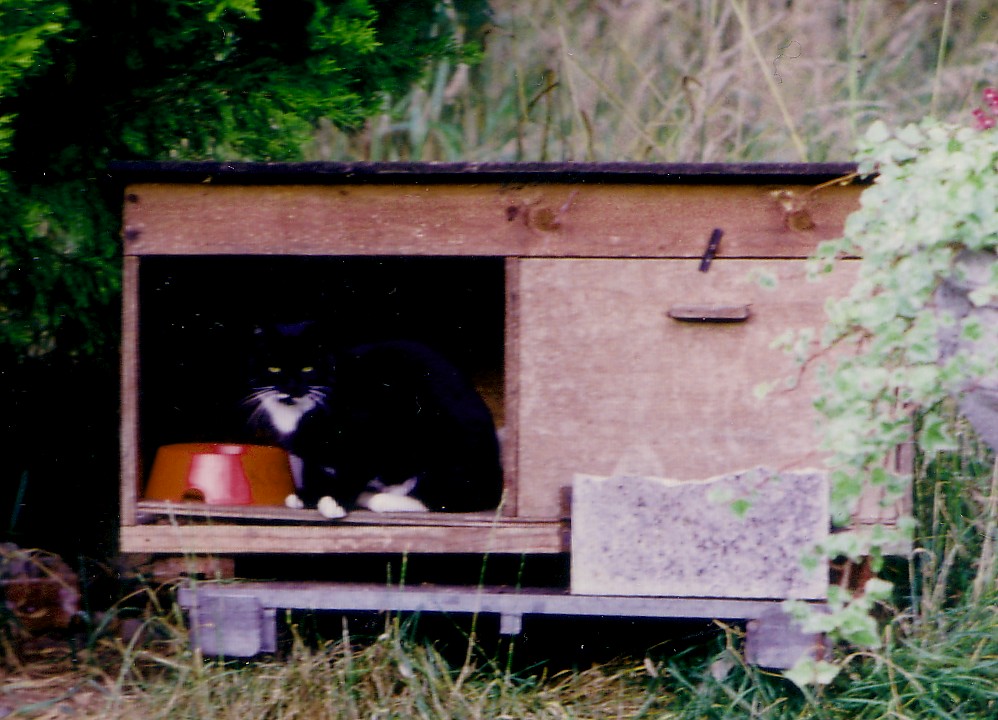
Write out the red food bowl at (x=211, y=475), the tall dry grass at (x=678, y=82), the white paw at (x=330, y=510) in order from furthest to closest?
the tall dry grass at (x=678, y=82) < the red food bowl at (x=211, y=475) < the white paw at (x=330, y=510)

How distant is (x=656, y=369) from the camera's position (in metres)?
2.00

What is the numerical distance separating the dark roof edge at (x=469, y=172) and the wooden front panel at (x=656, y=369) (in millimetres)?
156

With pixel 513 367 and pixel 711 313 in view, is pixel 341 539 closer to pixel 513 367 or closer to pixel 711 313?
pixel 513 367

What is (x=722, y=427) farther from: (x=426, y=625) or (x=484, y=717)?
(x=426, y=625)

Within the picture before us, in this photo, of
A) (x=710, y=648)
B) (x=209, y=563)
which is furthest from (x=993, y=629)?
(x=209, y=563)

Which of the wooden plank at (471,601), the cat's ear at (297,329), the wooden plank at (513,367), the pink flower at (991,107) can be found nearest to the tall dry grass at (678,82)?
the cat's ear at (297,329)

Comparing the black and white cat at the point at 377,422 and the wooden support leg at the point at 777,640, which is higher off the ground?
the black and white cat at the point at 377,422

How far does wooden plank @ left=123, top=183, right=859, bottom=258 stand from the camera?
1974mm

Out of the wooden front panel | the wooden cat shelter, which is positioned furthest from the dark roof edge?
the wooden front panel

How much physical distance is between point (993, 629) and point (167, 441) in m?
1.87

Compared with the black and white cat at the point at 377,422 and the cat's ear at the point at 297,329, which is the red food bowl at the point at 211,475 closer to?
the black and white cat at the point at 377,422

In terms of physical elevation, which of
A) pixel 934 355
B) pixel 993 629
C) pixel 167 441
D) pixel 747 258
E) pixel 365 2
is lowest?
pixel 993 629

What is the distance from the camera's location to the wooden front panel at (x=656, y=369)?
1980 mm

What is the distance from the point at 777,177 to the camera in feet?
6.41
